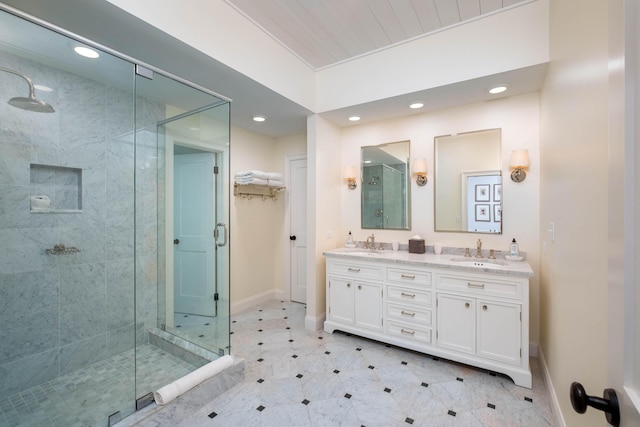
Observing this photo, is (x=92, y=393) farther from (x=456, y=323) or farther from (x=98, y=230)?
(x=456, y=323)

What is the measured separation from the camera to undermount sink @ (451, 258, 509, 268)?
2451 millimetres

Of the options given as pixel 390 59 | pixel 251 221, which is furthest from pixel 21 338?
pixel 390 59

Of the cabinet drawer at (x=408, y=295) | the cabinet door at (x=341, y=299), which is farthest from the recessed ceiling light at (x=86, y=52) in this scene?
the cabinet drawer at (x=408, y=295)

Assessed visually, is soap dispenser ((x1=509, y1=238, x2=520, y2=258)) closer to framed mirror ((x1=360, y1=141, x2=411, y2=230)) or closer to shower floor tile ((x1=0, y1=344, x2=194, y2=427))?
framed mirror ((x1=360, y1=141, x2=411, y2=230))

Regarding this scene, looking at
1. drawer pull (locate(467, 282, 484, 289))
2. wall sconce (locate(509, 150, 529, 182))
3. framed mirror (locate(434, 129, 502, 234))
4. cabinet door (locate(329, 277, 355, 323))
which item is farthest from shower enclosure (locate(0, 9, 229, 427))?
wall sconce (locate(509, 150, 529, 182))

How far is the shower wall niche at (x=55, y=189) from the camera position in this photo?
86.6 inches

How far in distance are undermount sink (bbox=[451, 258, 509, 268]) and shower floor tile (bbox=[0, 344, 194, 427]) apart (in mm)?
2527

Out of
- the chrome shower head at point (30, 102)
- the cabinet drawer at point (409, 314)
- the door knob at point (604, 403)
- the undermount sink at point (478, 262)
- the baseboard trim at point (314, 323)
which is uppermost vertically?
the chrome shower head at point (30, 102)

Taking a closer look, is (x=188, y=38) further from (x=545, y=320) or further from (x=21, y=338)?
(x=545, y=320)

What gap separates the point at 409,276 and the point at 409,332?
0.53 meters

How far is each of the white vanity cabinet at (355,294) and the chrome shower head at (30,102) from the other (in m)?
2.85

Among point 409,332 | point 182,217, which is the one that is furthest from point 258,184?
point 409,332

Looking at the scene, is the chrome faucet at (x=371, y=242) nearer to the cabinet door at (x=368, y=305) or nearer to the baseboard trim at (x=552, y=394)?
the cabinet door at (x=368, y=305)

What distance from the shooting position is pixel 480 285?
2.35m
